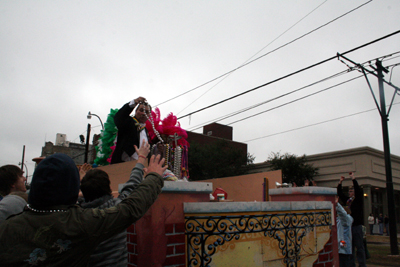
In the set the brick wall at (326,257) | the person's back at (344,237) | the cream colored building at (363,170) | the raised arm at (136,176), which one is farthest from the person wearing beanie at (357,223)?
the cream colored building at (363,170)

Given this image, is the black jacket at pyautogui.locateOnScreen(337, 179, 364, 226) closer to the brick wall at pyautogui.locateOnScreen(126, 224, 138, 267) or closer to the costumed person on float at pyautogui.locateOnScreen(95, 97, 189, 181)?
the costumed person on float at pyautogui.locateOnScreen(95, 97, 189, 181)

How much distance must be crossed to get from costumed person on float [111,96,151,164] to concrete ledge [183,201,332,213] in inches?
64.2

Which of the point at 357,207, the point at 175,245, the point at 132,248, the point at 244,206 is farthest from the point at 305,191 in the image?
the point at 357,207

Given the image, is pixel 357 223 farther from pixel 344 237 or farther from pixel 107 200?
pixel 107 200

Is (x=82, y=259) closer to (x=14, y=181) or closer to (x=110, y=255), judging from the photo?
(x=110, y=255)

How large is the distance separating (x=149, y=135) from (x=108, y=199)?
2233mm

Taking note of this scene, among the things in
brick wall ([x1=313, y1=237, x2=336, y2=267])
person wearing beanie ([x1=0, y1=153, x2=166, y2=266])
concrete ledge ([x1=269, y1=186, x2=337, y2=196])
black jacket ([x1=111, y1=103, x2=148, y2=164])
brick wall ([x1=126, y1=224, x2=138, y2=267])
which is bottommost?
brick wall ([x1=313, y1=237, x2=336, y2=267])

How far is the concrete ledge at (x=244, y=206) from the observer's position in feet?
8.66

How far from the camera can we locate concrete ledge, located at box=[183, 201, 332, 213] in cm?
264

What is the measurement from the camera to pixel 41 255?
126 cm

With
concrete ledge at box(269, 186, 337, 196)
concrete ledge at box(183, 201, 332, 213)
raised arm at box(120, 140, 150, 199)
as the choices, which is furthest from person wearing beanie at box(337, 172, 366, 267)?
raised arm at box(120, 140, 150, 199)

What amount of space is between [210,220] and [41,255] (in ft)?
5.25

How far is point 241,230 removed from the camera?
110 inches

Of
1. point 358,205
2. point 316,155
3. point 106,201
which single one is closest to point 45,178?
point 106,201
